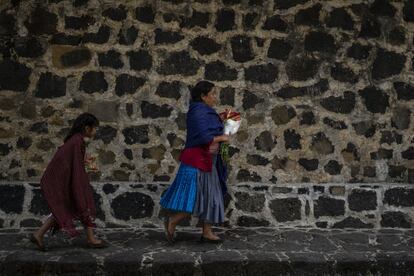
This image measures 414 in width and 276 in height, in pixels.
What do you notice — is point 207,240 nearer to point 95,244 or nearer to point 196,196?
point 196,196

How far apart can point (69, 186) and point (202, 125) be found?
1.38m

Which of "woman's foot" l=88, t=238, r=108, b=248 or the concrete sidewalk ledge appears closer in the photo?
the concrete sidewalk ledge

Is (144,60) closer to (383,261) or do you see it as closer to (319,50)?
(319,50)

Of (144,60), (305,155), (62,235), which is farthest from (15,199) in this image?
(305,155)

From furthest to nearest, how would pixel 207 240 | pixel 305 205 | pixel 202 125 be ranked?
pixel 305 205, pixel 207 240, pixel 202 125

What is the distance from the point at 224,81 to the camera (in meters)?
7.12

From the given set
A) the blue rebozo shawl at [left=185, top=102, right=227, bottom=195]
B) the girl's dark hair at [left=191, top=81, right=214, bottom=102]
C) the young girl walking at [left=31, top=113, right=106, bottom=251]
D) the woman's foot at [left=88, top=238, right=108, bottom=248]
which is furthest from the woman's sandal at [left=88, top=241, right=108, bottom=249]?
the girl's dark hair at [left=191, top=81, right=214, bottom=102]

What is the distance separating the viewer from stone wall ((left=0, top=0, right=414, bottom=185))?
6.87 meters

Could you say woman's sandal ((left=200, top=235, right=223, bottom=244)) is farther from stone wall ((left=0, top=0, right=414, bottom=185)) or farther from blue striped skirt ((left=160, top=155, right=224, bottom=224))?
stone wall ((left=0, top=0, right=414, bottom=185))

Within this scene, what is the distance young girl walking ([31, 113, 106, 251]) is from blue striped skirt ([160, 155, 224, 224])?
81 cm

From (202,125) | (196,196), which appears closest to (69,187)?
(196,196)

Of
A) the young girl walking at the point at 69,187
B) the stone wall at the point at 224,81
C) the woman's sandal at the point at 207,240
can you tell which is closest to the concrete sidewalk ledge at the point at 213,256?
the woman's sandal at the point at 207,240

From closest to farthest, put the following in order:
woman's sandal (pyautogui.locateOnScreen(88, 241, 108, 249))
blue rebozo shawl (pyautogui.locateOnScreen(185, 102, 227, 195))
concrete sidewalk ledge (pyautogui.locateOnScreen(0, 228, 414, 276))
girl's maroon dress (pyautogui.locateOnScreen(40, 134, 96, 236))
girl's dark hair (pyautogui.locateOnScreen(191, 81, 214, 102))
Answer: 1. concrete sidewalk ledge (pyautogui.locateOnScreen(0, 228, 414, 276))
2. girl's maroon dress (pyautogui.locateOnScreen(40, 134, 96, 236))
3. woman's sandal (pyautogui.locateOnScreen(88, 241, 108, 249))
4. blue rebozo shawl (pyautogui.locateOnScreen(185, 102, 227, 195))
5. girl's dark hair (pyautogui.locateOnScreen(191, 81, 214, 102))

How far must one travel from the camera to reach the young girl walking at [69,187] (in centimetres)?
561
